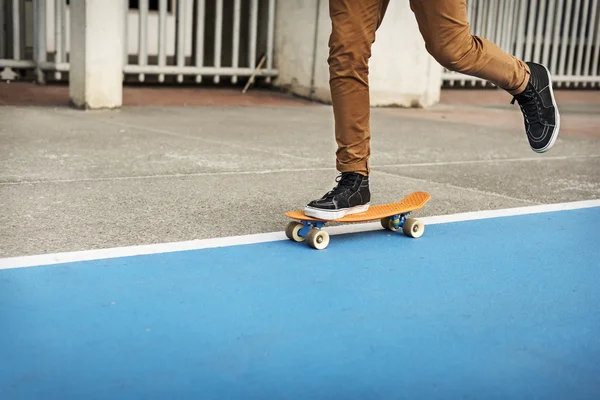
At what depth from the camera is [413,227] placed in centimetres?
400

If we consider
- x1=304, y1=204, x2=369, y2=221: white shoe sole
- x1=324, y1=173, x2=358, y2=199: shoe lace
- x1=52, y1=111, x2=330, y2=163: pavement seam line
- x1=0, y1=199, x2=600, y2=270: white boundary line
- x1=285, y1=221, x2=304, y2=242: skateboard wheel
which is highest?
x1=324, y1=173, x2=358, y2=199: shoe lace

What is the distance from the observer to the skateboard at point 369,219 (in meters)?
3.73

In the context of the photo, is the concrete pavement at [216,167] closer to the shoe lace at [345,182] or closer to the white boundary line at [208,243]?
the white boundary line at [208,243]

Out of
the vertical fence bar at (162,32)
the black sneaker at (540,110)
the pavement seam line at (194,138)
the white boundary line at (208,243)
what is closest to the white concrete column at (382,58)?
the vertical fence bar at (162,32)

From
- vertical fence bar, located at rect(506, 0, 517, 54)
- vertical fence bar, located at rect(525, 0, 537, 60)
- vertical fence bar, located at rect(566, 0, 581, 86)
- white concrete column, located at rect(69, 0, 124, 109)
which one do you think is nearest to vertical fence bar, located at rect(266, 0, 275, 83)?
white concrete column, located at rect(69, 0, 124, 109)

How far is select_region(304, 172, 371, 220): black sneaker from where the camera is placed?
3770 millimetres

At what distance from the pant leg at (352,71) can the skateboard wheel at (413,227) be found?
30 centimetres

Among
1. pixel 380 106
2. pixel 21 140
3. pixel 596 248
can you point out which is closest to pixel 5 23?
pixel 380 106

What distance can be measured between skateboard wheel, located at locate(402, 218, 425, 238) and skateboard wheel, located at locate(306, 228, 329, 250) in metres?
0.45

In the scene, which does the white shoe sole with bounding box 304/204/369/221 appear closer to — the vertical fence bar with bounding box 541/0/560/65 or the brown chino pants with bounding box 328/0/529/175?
the brown chino pants with bounding box 328/0/529/175

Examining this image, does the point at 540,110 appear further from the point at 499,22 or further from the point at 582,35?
the point at 582,35

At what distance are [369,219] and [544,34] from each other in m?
14.0

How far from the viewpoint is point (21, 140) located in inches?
262

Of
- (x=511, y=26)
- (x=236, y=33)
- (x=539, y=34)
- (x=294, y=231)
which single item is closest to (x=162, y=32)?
(x=236, y=33)
